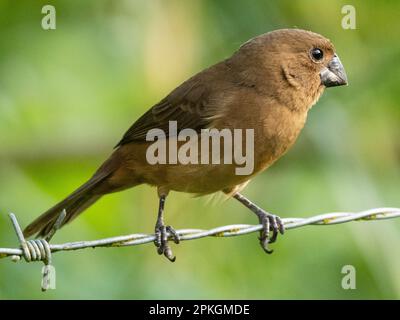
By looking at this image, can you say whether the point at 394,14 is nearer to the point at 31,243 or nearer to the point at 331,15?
the point at 331,15

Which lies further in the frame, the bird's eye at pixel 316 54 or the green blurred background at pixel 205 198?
the green blurred background at pixel 205 198

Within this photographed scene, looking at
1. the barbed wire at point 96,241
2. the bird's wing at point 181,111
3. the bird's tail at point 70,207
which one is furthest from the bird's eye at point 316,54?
the bird's tail at point 70,207

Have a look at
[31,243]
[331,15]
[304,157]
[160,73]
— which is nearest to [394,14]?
[331,15]

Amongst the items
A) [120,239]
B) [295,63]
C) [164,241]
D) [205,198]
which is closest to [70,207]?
[164,241]

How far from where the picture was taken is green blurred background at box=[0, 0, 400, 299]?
6.72m

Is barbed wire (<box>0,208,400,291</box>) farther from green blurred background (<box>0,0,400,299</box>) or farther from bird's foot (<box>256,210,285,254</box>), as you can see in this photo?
green blurred background (<box>0,0,400,299</box>)

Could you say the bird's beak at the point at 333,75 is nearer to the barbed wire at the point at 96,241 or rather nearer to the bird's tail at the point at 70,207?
the barbed wire at the point at 96,241

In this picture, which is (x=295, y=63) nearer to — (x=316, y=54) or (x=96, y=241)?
(x=316, y=54)

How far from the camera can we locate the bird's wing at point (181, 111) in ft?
19.8

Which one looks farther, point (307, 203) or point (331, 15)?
point (307, 203)

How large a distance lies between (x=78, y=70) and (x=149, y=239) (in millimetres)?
3793

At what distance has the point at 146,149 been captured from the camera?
6121 millimetres

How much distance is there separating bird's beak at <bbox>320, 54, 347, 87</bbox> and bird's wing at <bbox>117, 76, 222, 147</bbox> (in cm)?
71

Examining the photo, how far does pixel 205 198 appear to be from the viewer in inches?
274
